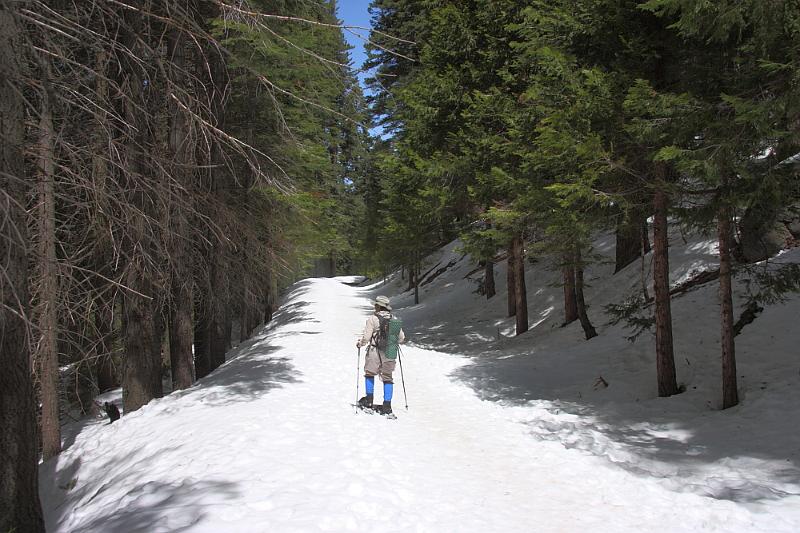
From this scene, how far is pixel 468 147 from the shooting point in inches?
561

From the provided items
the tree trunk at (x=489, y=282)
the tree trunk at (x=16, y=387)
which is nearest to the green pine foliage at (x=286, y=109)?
the tree trunk at (x=16, y=387)

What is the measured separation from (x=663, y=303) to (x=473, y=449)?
14.1ft

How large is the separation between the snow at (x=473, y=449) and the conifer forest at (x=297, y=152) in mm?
749

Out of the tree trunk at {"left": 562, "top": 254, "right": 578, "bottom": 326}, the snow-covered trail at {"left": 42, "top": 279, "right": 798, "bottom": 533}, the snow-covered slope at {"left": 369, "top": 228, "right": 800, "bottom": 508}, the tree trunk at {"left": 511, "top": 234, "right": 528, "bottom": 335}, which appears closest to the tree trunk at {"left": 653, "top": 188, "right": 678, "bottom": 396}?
the snow-covered slope at {"left": 369, "top": 228, "right": 800, "bottom": 508}

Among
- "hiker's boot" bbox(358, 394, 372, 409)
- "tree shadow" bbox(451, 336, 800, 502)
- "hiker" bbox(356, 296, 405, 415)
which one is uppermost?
"hiker" bbox(356, 296, 405, 415)

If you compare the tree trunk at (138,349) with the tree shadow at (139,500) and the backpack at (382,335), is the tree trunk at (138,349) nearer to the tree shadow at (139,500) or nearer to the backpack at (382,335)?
the tree shadow at (139,500)

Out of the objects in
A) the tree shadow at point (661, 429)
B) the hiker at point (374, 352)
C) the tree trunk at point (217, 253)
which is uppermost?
the tree trunk at point (217, 253)

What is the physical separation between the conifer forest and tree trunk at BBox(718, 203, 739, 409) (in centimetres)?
3

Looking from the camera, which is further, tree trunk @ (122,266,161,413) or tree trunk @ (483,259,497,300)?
tree trunk @ (483,259,497,300)

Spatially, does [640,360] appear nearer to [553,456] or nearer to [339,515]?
[553,456]

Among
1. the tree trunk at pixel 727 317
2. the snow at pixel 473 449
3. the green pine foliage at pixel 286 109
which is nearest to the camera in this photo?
the snow at pixel 473 449

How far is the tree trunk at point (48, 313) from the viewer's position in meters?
6.70

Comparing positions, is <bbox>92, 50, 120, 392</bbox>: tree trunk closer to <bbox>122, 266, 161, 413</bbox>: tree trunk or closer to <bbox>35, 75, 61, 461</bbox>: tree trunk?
<bbox>122, 266, 161, 413</bbox>: tree trunk

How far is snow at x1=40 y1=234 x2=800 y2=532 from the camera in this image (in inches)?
182
